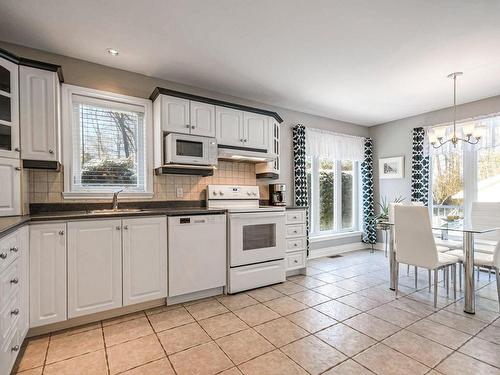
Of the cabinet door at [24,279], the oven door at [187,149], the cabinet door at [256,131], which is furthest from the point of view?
the cabinet door at [256,131]

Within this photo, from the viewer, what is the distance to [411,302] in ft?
9.23

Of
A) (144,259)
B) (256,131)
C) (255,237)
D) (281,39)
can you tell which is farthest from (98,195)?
(281,39)

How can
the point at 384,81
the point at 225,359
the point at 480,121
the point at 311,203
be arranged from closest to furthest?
the point at 225,359
the point at 384,81
the point at 480,121
the point at 311,203

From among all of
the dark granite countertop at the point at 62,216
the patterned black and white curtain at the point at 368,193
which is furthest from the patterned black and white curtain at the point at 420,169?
the dark granite countertop at the point at 62,216

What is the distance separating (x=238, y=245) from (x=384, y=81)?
2716 mm

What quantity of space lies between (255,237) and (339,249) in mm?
2528

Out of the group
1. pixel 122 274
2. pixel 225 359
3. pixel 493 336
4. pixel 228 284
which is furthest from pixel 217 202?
pixel 493 336

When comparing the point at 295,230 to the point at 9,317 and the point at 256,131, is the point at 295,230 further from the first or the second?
the point at 9,317

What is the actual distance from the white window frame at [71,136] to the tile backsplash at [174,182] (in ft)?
0.25

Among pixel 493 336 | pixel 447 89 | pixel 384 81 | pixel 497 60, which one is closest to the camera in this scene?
pixel 493 336

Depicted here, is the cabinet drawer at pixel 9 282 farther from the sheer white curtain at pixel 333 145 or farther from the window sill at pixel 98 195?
the sheer white curtain at pixel 333 145

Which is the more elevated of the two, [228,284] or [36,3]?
[36,3]

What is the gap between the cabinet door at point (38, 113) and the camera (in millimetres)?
2283

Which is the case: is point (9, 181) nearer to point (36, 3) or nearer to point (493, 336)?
point (36, 3)
